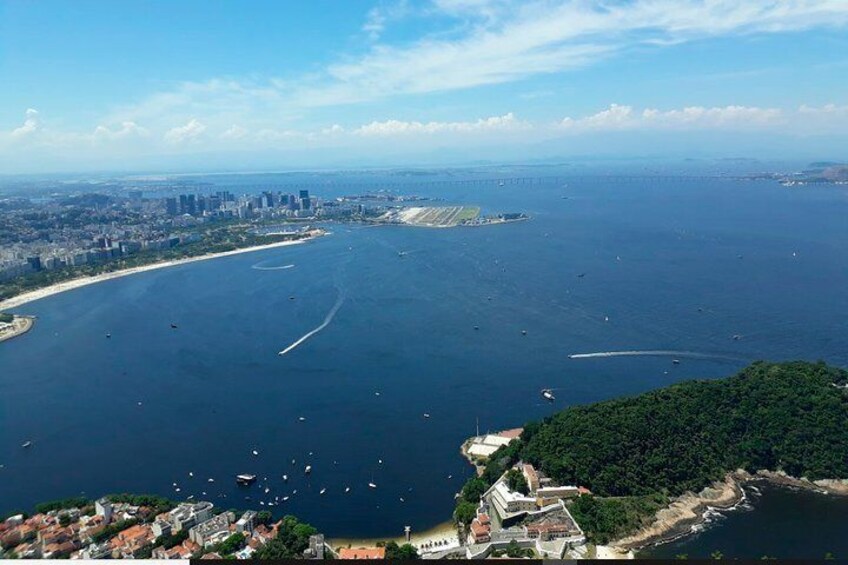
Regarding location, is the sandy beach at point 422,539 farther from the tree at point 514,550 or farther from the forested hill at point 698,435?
the forested hill at point 698,435

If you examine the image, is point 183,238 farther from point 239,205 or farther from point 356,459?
point 356,459

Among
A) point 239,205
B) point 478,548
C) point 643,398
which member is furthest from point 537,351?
point 239,205

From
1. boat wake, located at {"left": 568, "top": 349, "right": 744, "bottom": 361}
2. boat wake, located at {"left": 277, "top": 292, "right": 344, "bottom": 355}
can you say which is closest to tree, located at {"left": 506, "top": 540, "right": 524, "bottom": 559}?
boat wake, located at {"left": 568, "top": 349, "right": 744, "bottom": 361}

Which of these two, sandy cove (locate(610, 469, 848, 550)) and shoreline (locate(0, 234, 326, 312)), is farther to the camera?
shoreline (locate(0, 234, 326, 312))

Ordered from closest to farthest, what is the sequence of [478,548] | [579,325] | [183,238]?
[478,548], [579,325], [183,238]

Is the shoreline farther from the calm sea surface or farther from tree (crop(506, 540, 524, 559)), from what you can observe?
tree (crop(506, 540, 524, 559))

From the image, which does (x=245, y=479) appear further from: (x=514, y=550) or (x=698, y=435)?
(x=698, y=435)
